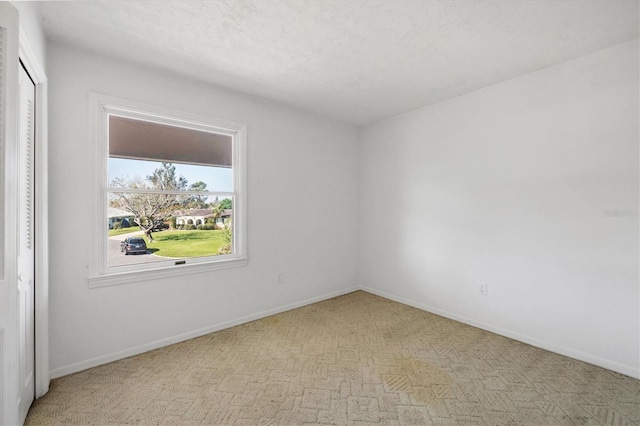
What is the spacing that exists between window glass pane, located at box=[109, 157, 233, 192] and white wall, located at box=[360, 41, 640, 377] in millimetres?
2364

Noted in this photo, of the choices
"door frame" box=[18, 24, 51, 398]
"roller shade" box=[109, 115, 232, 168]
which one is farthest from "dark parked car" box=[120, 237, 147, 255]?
"roller shade" box=[109, 115, 232, 168]

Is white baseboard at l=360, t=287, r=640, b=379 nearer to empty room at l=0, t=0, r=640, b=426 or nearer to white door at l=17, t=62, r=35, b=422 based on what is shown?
empty room at l=0, t=0, r=640, b=426

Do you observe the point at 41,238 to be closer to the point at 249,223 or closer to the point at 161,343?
the point at 161,343

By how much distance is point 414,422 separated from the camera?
73.4 inches

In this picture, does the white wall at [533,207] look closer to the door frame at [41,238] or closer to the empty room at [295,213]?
the empty room at [295,213]

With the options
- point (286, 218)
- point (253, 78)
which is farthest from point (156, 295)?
point (253, 78)

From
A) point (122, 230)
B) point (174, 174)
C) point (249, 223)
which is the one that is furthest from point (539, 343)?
point (122, 230)

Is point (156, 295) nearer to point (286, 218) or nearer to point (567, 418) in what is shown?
point (286, 218)

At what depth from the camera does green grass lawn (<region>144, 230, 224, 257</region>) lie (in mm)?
2945

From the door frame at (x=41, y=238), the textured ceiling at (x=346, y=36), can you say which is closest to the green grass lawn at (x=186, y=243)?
the door frame at (x=41, y=238)

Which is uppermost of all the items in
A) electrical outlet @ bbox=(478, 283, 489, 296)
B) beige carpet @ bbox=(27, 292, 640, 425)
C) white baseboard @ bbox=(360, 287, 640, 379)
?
electrical outlet @ bbox=(478, 283, 489, 296)

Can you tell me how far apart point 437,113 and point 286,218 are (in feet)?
7.55

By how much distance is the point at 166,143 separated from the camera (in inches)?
118

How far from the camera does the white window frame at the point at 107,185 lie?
8.25 ft
